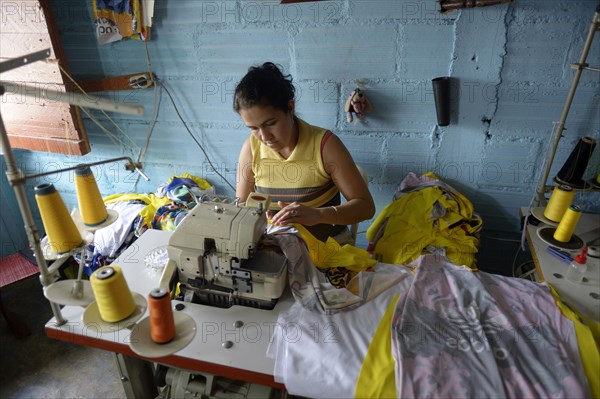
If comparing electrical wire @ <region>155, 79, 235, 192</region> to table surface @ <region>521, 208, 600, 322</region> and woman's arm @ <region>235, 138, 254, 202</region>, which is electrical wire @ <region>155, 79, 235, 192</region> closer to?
woman's arm @ <region>235, 138, 254, 202</region>

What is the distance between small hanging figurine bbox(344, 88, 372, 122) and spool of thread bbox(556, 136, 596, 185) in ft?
3.29

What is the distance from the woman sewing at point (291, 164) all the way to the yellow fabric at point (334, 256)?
9 cm

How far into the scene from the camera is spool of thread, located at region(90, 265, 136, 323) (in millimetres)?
1015

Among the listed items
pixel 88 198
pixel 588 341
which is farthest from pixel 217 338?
pixel 588 341

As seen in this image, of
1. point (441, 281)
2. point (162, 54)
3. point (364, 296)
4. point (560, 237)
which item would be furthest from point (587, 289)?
point (162, 54)

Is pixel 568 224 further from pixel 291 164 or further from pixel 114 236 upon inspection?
pixel 114 236

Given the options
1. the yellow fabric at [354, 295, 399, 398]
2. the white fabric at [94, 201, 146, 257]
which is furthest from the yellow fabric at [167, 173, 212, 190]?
the yellow fabric at [354, 295, 399, 398]

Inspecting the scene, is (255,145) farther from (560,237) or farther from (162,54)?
(560,237)

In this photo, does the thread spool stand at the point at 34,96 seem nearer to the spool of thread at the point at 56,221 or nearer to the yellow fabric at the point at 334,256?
the spool of thread at the point at 56,221

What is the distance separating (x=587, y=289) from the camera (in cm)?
143

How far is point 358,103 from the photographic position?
2.20m

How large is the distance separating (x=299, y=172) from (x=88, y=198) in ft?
3.11

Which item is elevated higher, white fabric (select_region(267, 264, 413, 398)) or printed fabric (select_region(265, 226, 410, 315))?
printed fabric (select_region(265, 226, 410, 315))

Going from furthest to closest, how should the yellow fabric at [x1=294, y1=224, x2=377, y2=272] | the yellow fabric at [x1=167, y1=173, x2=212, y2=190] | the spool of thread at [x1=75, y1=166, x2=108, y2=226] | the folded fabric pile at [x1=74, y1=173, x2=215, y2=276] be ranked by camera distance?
the yellow fabric at [x1=167, y1=173, x2=212, y2=190] → the folded fabric pile at [x1=74, y1=173, x2=215, y2=276] → the yellow fabric at [x1=294, y1=224, x2=377, y2=272] → the spool of thread at [x1=75, y1=166, x2=108, y2=226]
